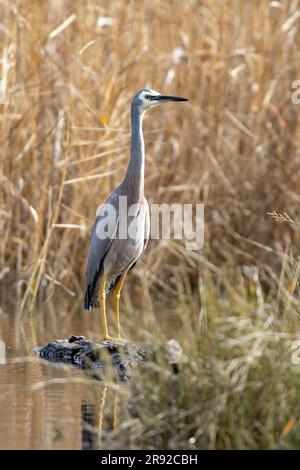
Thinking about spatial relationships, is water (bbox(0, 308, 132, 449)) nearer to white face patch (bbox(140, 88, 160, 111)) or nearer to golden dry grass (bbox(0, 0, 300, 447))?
golden dry grass (bbox(0, 0, 300, 447))

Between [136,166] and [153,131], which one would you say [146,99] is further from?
[153,131]

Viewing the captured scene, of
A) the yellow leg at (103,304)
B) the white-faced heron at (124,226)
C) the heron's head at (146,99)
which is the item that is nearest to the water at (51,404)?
the yellow leg at (103,304)

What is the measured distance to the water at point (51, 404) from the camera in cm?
480

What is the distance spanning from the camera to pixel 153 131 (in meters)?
8.41

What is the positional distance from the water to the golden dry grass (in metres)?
1.34

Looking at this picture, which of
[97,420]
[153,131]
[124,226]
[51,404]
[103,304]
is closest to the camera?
[97,420]

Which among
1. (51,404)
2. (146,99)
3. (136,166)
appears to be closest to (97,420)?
(51,404)

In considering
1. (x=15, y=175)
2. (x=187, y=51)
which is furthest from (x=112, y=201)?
(x=187, y=51)

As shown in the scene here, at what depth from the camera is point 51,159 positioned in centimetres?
863

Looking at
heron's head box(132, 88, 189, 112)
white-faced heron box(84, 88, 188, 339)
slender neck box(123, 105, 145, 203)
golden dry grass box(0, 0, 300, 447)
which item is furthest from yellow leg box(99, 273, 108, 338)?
heron's head box(132, 88, 189, 112)

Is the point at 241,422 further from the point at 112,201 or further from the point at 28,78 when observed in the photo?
the point at 28,78

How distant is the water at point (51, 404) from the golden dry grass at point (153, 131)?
1337 mm

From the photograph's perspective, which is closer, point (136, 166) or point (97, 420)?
point (97, 420)

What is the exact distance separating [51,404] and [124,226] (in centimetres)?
187
